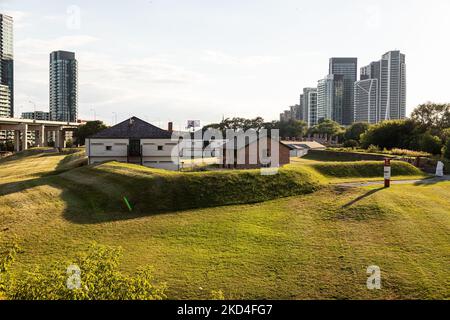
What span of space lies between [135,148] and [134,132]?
2321 millimetres

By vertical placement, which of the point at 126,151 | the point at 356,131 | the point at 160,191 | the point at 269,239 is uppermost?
the point at 356,131

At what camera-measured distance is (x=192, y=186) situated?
29.4m

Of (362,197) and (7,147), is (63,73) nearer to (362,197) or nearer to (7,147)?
(7,147)

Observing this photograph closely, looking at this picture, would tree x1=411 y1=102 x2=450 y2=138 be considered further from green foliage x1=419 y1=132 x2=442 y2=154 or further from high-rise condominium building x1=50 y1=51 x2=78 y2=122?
high-rise condominium building x1=50 y1=51 x2=78 y2=122

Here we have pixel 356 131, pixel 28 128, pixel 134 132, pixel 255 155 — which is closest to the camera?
pixel 255 155

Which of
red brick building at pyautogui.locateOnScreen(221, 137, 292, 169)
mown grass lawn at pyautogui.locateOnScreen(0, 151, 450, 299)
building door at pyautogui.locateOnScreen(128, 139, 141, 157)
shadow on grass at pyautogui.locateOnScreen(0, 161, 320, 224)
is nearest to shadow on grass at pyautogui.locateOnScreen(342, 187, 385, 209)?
mown grass lawn at pyautogui.locateOnScreen(0, 151, 450, 299)

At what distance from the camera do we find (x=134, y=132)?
49.8 m

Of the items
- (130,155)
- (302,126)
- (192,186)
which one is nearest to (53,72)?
(302,126)

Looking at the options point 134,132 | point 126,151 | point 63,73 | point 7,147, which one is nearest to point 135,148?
point 126,151

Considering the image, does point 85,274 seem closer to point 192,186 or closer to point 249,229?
point 249,229

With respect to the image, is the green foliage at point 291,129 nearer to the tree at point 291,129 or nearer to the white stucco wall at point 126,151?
the tree at point 291,129

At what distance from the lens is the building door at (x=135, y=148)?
161 feet

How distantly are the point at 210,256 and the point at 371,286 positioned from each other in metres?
7.73

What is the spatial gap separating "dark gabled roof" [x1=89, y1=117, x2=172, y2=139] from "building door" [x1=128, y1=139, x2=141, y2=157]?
27.4 inches
